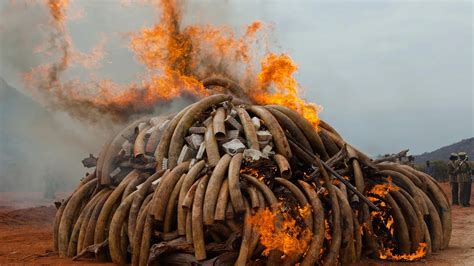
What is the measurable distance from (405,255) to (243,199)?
13.1 feet

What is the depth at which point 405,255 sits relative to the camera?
10.0 m

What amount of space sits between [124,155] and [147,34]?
5144mm

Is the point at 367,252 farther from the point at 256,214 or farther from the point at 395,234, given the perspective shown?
the point at 256,214

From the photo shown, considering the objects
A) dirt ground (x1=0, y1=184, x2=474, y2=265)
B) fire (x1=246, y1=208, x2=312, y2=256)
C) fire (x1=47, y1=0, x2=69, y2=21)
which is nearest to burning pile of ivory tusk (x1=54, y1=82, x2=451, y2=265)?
fire (x1=246, y1=208, x2=312, y2=256)

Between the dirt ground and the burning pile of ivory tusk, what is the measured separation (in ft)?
1.23

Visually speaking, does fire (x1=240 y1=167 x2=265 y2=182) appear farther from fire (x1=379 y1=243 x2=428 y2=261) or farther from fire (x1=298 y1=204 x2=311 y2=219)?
fire (x1=379 y1=243 x2=428 y2=261)

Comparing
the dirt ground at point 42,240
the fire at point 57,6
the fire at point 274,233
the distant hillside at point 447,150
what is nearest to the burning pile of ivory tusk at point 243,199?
the fire at point 274,233

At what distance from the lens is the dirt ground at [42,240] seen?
10023mm

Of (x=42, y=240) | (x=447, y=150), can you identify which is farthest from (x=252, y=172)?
(x=447, y=150)

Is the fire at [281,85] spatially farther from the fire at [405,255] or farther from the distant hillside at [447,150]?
the distant hillside at [447,150]

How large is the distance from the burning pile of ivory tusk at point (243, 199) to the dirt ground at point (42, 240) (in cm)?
38

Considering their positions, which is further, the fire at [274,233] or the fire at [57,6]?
the fire at [57,6]

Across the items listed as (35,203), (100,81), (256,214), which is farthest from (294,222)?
(35,203)

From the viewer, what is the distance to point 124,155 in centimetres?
1093
